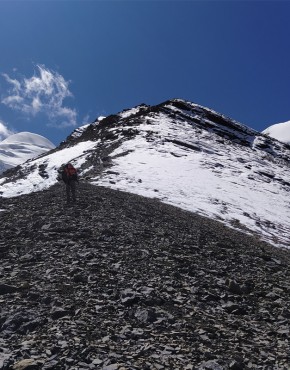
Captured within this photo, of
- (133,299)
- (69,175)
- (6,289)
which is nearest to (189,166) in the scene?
(69,175)

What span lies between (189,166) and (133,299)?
37999mm

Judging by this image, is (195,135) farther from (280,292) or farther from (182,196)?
(280,292)

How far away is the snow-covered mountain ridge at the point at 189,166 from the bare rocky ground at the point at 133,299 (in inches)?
517

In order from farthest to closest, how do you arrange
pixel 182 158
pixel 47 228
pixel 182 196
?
1. pixel 182 158
2. pixel 182 196
3. pixel 47 228

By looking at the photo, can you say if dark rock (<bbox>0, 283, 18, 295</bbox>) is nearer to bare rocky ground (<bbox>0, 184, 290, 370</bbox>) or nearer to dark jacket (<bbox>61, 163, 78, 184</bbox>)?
bare rocky ground (<bbox>0, 184, 290, 370</bbox>)

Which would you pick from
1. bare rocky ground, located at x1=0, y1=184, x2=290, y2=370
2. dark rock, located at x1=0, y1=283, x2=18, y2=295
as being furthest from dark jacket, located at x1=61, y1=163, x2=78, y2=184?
dark rock, located at x1=0, y1=283, x2=18, y2=295

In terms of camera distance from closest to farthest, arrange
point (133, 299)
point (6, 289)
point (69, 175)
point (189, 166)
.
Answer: point (133, 299), point (6, 289), point (69, 175), point (189, 166)

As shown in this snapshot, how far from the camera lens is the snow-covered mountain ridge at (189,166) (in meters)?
32.4

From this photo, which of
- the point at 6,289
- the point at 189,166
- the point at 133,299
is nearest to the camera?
the point at 133,299

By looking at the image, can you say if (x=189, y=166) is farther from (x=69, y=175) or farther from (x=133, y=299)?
(x=133, y=299)

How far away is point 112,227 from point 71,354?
1025cm

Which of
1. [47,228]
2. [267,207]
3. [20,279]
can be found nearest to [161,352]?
[20,279]

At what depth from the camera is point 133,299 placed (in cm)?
941

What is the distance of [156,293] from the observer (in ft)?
32.6
